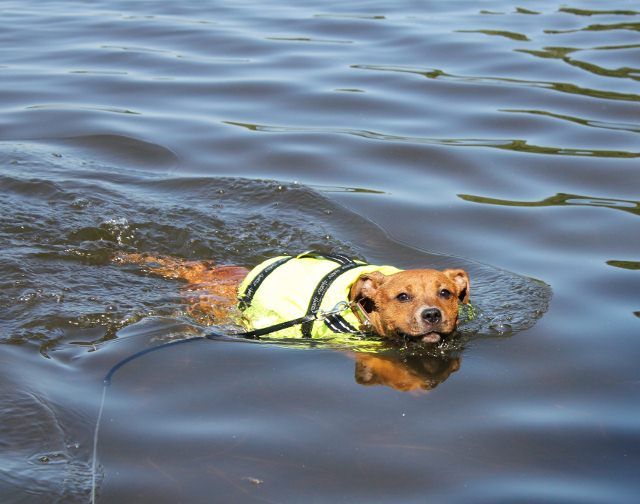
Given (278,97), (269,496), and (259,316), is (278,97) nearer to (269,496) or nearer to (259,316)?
(259,316)

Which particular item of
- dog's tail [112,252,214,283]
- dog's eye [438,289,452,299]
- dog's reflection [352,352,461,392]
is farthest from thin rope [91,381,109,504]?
dog's eye [438,289,452,299]

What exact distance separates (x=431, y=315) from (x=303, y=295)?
1.08m

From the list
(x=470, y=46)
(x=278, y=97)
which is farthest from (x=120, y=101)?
(x=470, y=46)

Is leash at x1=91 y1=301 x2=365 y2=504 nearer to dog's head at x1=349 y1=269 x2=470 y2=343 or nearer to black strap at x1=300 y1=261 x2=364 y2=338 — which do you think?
black strap at x1=300 y1=261 x2=364 y2=338

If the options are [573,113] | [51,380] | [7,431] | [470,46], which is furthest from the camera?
[470,46]

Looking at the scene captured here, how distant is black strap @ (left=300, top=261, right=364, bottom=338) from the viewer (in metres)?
7.70

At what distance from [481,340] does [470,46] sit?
31.7 ft

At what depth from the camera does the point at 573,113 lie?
13.1m

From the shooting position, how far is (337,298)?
7.80 m

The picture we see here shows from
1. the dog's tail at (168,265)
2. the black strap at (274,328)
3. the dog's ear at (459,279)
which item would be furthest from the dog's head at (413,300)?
the dog's tail at (168,265)

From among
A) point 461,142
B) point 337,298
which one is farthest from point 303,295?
point 461,142

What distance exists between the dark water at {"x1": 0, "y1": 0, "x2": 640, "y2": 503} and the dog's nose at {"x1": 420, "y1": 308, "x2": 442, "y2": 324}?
0.78ft

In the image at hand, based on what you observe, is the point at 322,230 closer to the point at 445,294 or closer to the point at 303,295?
the point at 303,295

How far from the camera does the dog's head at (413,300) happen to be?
7344 mm
